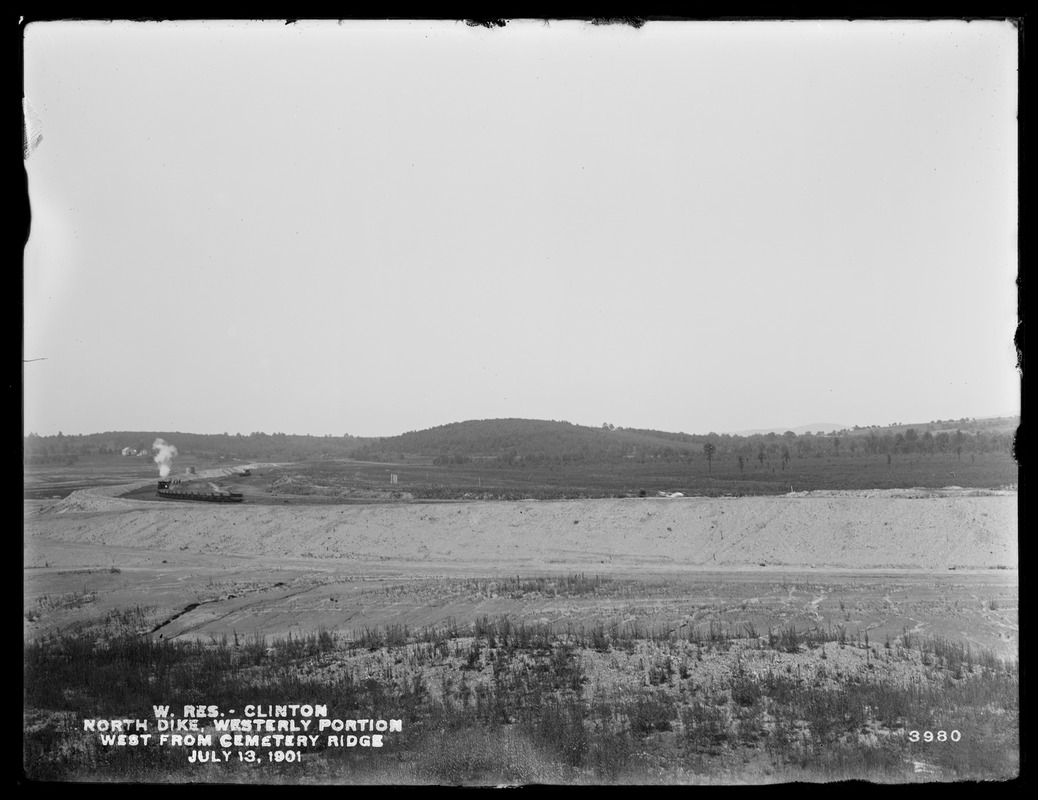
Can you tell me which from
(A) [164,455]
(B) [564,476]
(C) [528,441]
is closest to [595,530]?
(B) [564,476]

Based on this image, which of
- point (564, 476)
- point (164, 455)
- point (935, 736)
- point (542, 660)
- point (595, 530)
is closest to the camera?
point (935, 736)

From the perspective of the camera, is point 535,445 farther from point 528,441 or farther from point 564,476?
point 564,476

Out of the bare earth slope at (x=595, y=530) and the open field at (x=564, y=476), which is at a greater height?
the open field at (x=564, y=476)

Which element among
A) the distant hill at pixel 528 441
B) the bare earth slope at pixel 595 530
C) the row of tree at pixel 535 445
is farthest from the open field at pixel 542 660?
the distant hill at pixel 528 441

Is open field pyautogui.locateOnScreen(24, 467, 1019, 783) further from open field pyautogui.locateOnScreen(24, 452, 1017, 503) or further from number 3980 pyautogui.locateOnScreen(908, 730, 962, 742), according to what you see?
open field pyautogui.locateOnScreen(24, 452, 1017, 503)

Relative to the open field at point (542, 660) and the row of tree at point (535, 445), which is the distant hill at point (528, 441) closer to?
the row of tree at point (535, 445)

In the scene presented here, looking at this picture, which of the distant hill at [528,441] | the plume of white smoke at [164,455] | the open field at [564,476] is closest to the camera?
the plume of white smoke at [164,455]

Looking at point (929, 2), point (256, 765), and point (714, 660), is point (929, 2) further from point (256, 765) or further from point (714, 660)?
point (256, 765)
